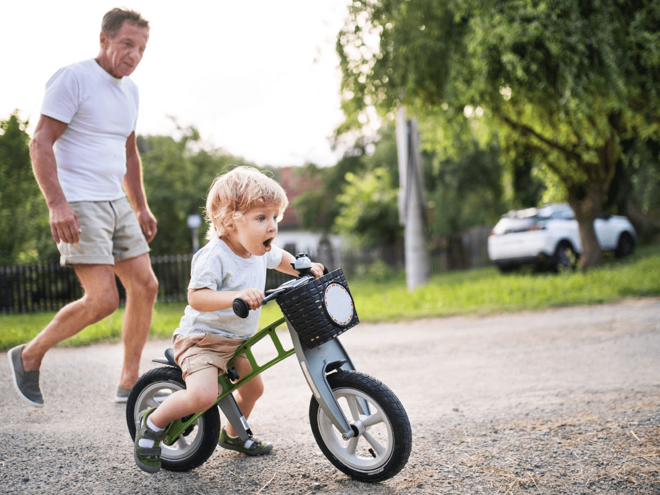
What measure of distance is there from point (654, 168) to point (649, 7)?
6599mm

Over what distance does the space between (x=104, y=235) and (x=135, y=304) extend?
0.50 m

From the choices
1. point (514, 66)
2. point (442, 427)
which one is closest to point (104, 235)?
point (442, 427)

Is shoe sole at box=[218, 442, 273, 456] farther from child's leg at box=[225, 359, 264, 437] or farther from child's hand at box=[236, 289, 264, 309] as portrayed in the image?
child's hand at box=[236, 289, 264, 309]

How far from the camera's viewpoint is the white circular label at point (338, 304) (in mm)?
2354

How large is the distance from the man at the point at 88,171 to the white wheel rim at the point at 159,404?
77 cm

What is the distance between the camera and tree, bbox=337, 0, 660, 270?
8070 mm

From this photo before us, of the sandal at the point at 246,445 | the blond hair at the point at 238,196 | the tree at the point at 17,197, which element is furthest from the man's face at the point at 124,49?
the tree at the point at 17,197

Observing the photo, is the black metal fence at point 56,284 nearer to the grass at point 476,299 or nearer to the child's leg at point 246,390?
the grass at point 476,299

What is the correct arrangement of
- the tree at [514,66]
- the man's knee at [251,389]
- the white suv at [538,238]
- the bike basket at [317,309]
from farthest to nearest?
the white suv at [538,238] → the tree at [514,66] → the man's knee at [251,389] → the bike basket at [317,309]

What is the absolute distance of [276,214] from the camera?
99.9 inches

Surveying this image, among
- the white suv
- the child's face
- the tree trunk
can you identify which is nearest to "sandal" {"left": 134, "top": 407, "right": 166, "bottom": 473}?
the child's face

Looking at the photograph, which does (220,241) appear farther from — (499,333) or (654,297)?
(654,297)

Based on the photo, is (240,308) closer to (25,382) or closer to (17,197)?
(25,382)

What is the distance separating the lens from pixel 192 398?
249 centimetres
